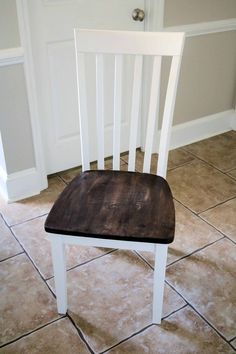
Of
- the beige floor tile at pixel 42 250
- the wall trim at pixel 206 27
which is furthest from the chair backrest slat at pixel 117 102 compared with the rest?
the wall trim at pixel 206 27

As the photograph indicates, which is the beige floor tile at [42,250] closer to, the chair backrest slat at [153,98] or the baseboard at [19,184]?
the baseboard at [19,184]

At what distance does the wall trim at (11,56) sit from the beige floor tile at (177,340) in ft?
4.52

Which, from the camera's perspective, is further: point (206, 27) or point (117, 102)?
point (206, 27)

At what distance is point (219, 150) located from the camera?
110 inches

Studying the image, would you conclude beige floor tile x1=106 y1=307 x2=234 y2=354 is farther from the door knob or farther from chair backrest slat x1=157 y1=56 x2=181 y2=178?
the door knob

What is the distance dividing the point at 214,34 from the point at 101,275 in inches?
69.6

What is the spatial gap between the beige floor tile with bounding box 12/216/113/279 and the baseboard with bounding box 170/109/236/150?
1.20 meters

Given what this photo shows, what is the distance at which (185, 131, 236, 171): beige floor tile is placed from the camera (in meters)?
2.63

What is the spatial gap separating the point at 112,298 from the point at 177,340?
32 cm

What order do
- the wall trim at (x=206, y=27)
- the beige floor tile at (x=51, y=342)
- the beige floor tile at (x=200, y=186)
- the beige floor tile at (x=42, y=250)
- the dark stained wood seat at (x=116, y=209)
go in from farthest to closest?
the wall trim at (x=206, y=27), the beige floor tile at (x=200, y=186), the beige floor tile at (x=42, y=250), the beige floor tile at (x=51, y=342), the dark stained wood seat at (x=116, y=209)

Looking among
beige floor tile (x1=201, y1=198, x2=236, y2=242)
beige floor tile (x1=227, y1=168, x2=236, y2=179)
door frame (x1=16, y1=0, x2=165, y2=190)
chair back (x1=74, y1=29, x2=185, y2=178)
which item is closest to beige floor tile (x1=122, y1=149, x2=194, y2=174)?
beige floor tile (x1=227, y1=168, x2=236, y2=179)

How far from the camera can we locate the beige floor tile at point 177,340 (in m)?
1.45

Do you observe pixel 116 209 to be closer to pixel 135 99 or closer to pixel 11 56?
pixel 135 99

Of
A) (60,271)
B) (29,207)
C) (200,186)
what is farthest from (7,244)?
(200,186)
